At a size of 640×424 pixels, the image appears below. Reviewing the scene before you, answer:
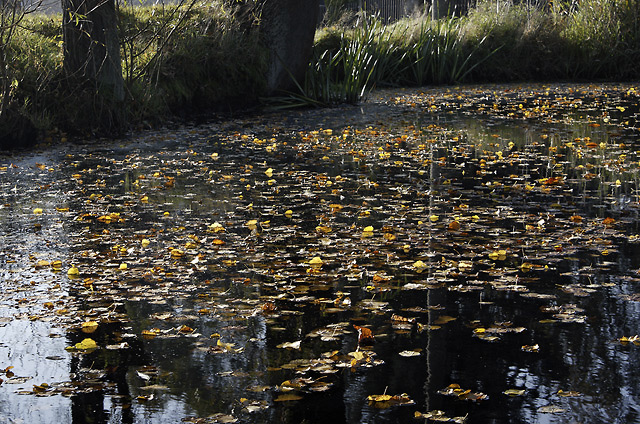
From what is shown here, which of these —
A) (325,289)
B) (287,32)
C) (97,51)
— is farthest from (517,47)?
(325,289)

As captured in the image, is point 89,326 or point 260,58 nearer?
point 89,326

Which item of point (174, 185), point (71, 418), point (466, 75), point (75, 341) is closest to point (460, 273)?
point (75, 341)

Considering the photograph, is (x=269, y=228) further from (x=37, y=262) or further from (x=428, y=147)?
(x=428, y=147)

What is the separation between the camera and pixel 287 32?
12.7m

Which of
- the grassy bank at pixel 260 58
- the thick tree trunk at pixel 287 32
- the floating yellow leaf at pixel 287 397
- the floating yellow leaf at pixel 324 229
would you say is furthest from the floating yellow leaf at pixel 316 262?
the thick tree trunk at pixel 287 32

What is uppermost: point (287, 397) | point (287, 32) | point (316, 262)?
point (287, 32)

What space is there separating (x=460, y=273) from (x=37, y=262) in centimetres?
239

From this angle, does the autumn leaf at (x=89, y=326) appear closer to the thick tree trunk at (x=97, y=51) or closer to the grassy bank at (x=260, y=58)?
the grassy bank at (x=260, y=58)

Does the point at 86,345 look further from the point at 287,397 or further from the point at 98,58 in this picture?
the point at 98,58

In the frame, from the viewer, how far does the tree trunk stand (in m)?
9.87

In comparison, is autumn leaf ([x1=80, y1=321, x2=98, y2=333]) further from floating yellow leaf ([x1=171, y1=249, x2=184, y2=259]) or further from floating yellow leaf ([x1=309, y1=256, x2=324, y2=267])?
floating yellow leaf ([x1=309, y1=256, x2=324, y2=267])

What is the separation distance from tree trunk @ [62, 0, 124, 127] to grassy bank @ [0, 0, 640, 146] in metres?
0.12

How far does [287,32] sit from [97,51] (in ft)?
11.6

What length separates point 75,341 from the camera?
11.1 ft
